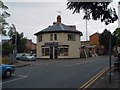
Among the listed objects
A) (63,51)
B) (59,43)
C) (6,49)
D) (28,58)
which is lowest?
(28,58)

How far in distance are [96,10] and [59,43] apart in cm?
4993

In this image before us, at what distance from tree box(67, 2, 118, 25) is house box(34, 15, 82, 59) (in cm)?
4828

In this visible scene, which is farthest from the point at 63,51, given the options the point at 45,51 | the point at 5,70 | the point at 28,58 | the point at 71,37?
the point at 5,70

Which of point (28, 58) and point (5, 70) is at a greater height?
point (28, 58)

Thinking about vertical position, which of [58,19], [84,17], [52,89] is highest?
[58,19]

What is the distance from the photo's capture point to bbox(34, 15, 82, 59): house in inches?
2574

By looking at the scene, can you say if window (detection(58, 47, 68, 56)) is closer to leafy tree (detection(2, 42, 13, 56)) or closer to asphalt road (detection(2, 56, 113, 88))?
leafy tree (detection(2, 42, 13, 56))

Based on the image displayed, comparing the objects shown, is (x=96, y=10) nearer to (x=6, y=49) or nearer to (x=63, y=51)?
(x=63, y=51)

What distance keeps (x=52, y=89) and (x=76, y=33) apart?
52473mm

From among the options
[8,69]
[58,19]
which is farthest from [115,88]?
[58,19]

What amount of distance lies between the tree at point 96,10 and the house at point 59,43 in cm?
4828

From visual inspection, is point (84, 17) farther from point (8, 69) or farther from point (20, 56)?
point (20, 56)

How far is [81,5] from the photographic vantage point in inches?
611

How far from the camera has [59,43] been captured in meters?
65.6
